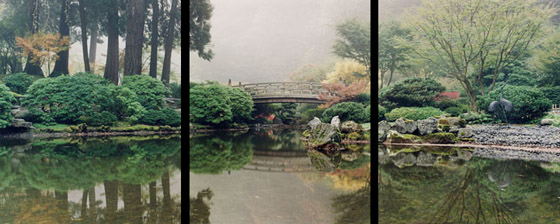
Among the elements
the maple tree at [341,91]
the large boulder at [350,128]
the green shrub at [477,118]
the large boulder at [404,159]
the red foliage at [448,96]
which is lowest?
the large boulder at [404,159]

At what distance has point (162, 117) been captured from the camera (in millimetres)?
11398

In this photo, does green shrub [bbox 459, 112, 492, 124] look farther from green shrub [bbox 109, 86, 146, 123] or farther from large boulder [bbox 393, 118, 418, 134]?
green shrub [bbox 109, 86, 146, 123]

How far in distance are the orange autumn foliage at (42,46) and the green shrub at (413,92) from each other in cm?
1006

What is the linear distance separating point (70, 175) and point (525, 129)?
8890mm

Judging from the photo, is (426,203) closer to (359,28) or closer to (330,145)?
(330,145)

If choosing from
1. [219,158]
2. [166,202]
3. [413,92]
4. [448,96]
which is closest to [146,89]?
[219,158]

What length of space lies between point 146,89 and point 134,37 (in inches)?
96.0

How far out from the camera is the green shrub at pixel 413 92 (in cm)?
1091

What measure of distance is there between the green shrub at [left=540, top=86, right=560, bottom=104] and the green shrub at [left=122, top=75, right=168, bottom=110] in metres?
10.2

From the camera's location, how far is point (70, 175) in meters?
4.73

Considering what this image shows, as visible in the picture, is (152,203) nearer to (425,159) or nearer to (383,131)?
(425,159)

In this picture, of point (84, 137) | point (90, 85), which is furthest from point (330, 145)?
point (90, 85)

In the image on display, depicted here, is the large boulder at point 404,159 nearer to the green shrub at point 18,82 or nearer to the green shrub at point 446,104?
the green shrub at point 446,104

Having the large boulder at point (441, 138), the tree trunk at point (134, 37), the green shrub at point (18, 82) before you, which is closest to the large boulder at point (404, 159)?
the large boulder at point (441, 138)
